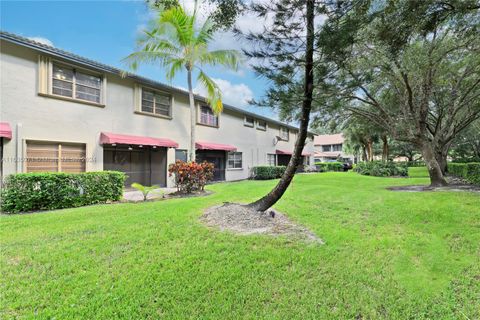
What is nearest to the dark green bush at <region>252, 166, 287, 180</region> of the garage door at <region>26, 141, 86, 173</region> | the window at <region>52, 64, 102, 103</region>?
the window at <region>52, 64, 102, 103</region>

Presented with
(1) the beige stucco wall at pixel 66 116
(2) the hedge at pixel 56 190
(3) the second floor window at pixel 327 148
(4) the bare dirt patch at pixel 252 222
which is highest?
(3) the second floor window at pixel 327 148

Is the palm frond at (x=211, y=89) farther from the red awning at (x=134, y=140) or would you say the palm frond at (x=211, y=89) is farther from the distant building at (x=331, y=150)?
the distant building at (x=331, y=150)

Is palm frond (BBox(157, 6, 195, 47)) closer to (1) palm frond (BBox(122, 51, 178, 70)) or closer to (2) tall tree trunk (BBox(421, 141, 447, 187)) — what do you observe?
(1) palm frond (BBox(122, 51, 178, 70))

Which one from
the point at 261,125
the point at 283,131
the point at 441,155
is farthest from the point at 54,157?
the point at 441,155

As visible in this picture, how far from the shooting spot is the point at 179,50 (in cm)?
1252

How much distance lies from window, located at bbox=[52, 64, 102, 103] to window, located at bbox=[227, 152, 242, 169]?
10.4m

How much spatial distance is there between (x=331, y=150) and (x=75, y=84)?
185ft

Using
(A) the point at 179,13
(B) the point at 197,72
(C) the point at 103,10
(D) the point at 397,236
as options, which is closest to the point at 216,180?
(B) the point at 197,72

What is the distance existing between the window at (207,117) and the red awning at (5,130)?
32.4 ft

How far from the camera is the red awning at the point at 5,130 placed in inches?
319

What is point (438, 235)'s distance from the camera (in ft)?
17.6

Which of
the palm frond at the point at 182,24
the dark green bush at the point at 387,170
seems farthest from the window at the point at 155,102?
the dark green bush at the point at 387,170

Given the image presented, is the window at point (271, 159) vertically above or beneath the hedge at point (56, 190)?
above

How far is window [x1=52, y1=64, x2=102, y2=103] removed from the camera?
1006 centimetres
